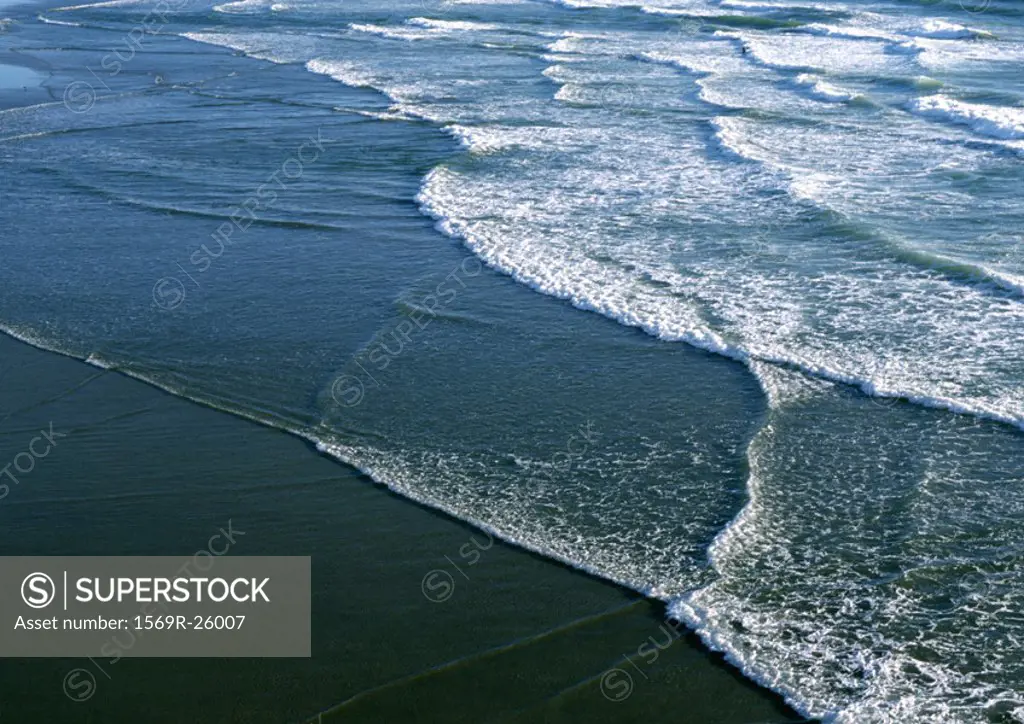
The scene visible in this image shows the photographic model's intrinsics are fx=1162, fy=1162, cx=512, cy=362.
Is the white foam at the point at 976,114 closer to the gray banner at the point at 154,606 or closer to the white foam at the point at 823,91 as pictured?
the white foam at the point at 823,91

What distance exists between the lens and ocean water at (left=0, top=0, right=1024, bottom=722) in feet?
22.2

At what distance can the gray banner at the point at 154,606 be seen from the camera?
6.19 m

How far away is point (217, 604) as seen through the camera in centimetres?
653

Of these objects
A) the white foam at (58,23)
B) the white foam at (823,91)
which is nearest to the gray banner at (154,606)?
the white foam at (823,91)

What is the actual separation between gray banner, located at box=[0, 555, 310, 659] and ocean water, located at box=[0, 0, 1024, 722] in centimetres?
134

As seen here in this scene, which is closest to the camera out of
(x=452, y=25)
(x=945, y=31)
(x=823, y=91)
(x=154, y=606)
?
(x=154, y=606)

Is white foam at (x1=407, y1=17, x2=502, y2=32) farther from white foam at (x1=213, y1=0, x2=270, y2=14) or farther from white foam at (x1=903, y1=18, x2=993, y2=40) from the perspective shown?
white foam at (x1=903, y1=18, x2=993, y2=40)

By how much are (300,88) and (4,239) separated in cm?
1128

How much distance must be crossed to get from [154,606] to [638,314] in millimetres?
5572

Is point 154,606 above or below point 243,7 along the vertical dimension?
above

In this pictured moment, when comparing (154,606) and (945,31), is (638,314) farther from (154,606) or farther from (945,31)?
(945,31)

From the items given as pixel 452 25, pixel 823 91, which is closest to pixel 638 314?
pixel 823 91

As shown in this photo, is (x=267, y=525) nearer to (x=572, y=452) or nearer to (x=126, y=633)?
(x=126, y=633)

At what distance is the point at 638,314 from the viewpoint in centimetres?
1071
